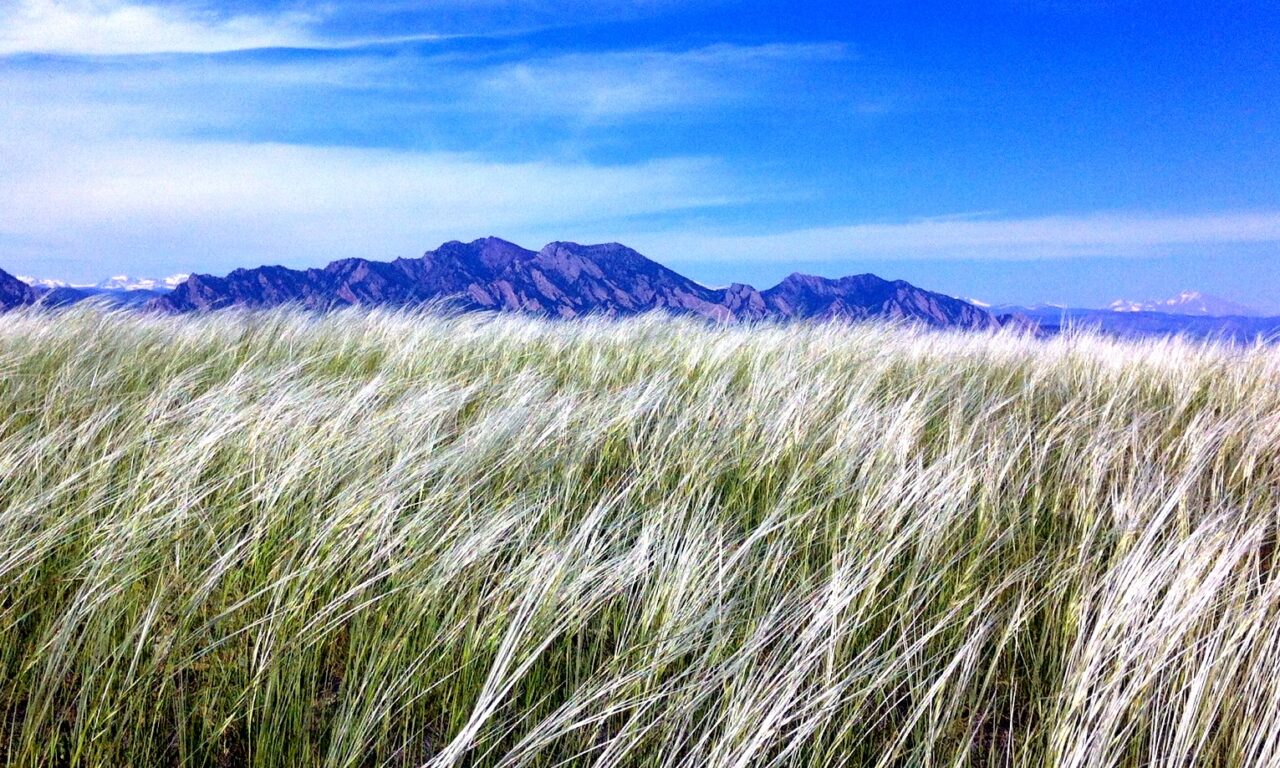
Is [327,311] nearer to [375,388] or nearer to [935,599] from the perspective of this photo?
[375,388]

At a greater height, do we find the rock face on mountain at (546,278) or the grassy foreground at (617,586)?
the rock face on mountain at (546,278)

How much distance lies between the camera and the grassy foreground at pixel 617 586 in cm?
118

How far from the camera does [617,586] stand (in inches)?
56.3

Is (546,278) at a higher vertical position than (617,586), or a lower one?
higher

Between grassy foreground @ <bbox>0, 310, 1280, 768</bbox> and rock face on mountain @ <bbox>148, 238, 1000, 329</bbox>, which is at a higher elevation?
rock face on mountain @ <bbox>148, 238, 1000, 329</bbox>

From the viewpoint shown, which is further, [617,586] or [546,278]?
[546,278]

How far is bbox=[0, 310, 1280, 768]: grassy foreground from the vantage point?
118cm

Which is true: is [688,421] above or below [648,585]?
above

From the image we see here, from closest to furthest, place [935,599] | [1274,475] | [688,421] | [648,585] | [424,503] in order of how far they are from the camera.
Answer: [648,585] < [935,599] < [424,503] < [1274,475] < [688,421]

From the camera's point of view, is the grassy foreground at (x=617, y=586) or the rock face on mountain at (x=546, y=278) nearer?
the grassy foreground at (x=617, y=586)

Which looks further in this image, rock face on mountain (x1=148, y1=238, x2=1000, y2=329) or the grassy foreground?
rock face on mountain (x1=148, y1=238, x2=1000, y2=329)

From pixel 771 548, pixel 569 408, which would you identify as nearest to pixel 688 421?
pixel 569 408

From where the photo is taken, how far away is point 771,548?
5.18ft

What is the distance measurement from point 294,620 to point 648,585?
2.36 feet
